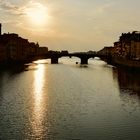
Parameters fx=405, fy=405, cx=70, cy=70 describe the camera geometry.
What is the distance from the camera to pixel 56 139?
28406 millimetres

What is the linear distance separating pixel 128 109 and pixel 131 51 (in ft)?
349

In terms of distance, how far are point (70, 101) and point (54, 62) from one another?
127733 mm

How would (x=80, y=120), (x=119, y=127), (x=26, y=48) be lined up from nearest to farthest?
(x=119, y=127), (x=80, y=120), (x=26, y=48)

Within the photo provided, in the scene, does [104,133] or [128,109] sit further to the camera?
[128,109]

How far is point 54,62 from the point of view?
Result: 174 meters

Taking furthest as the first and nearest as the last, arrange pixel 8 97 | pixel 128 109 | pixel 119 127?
pixel 8 97 → pixel 128 109 → pixel 119 127

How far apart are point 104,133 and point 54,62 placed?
5678 inches

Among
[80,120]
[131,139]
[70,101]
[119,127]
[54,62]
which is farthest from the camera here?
[54,62]

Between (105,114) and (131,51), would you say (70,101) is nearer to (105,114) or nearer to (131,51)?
(105,114)

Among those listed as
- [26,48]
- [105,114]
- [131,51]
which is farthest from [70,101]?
[26,48]

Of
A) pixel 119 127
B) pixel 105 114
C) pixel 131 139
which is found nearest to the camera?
pixel 131 139

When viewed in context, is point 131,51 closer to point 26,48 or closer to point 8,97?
point 26,48

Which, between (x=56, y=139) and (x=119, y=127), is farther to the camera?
(x=119, y=127)

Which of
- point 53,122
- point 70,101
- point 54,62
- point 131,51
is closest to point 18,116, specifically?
point 53,122
